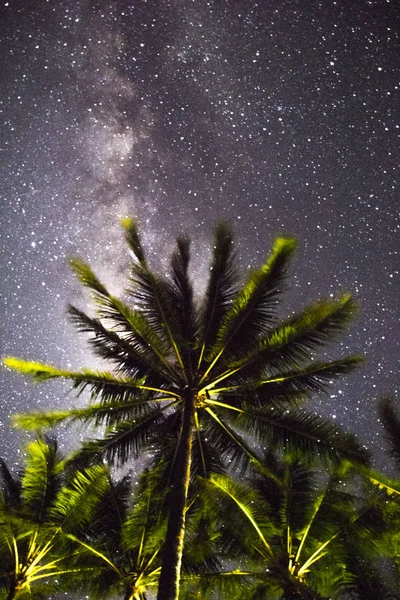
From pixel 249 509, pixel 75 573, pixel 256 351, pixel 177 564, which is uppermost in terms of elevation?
pixel 256 351

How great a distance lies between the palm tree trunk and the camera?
5061mm

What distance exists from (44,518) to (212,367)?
430 centimetres

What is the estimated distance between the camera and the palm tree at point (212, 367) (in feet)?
23.9

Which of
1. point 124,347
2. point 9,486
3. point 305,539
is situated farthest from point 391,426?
point 9,486

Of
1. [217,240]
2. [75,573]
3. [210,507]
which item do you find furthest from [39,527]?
[217,240]

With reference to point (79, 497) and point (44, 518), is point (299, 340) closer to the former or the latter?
point (79, 497)

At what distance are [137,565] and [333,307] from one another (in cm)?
580

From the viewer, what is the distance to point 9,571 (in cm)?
786

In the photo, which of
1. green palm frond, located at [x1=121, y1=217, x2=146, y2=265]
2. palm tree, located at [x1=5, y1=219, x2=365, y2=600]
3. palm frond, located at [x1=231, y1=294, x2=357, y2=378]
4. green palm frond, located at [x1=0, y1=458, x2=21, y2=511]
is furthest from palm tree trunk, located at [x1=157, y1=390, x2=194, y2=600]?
green palm frond, located at [x1=0, y1=458, x2=21, y2=511]

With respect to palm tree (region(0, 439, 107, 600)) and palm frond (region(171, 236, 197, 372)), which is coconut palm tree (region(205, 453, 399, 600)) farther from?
palm frond (region(171, 236, 197, 372))

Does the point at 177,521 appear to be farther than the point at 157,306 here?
No

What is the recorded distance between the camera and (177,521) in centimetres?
568

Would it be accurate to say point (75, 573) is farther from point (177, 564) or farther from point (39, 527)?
point (177, 564)

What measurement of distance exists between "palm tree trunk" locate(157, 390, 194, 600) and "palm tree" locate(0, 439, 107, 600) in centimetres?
154
